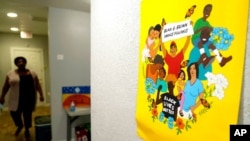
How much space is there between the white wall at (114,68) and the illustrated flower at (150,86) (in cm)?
11

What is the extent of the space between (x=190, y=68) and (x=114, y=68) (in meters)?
0.52

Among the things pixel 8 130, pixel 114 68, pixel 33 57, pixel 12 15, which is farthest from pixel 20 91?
pixel 33 57

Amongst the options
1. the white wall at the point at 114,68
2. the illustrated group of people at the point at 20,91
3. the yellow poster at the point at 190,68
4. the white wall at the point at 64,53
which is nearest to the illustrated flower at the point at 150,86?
the yellow poster at the point at 190,68

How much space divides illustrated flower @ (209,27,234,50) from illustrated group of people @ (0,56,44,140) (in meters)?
3.06

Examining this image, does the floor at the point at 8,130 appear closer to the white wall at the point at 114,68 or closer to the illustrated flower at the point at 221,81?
the white wall at the point at 114,68

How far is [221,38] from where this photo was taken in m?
0.46

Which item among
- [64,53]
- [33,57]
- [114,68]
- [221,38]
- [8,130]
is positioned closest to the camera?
[221,38]

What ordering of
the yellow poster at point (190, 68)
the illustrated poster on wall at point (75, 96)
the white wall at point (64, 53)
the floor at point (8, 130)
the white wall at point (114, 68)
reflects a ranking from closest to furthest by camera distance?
the yellow poster at point (190, 68) → the white wall at point (114, 68) → the white wall at point (64, 53) → the illustrated poster on wall at point (75, 96) → the floor at point (8, 130)

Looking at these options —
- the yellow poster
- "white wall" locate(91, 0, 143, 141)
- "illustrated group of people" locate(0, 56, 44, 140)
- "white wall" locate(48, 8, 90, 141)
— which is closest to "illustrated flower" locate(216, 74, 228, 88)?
the yellow poster

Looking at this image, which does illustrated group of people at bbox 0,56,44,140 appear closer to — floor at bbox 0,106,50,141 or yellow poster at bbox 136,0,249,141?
floor at bbox 0,106,50,141

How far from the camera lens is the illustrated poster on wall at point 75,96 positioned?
2.91 m

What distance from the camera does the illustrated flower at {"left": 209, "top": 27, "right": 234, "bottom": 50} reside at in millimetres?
448

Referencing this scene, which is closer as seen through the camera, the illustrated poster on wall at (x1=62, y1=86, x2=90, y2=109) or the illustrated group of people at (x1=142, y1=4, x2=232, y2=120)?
the illustrated group of people at (x1=142, y1=4, x2=232, y2=120)

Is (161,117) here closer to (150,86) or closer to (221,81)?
(150,86)
